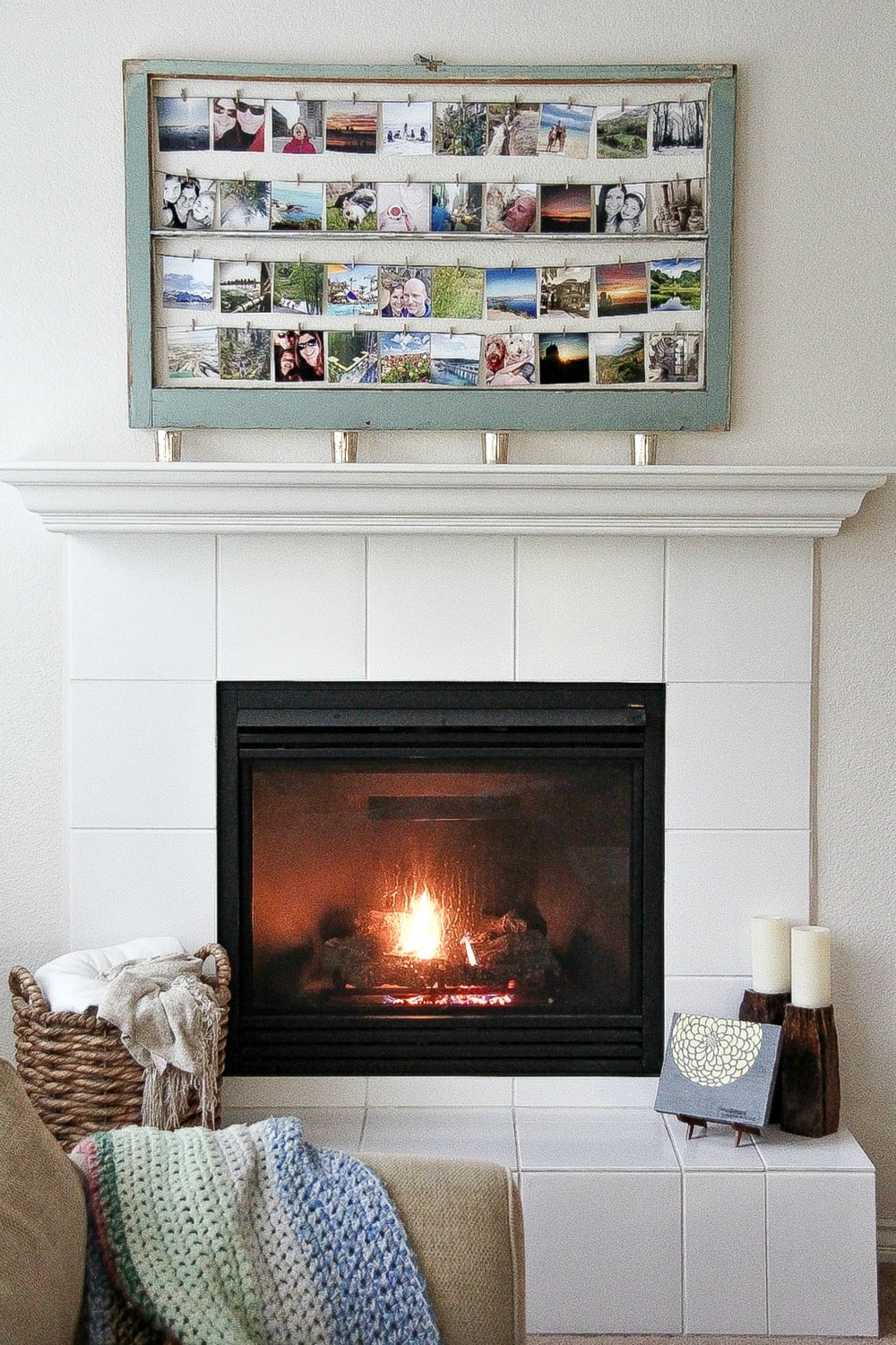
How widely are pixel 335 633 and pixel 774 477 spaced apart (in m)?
0.84

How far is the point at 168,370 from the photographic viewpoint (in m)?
2.29

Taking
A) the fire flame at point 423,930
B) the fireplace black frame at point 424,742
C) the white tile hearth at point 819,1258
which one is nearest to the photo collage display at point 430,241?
the fireplace black frame at point 424,742

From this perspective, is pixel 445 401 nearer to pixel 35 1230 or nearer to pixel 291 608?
pixel 291 608

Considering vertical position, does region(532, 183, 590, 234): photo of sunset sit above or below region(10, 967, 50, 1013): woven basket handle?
above

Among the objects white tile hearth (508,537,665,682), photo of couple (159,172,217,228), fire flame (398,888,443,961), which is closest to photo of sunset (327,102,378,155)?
photo of couple (159,172,217,228)

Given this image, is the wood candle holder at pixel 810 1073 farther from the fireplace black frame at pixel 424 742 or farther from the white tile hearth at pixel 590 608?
the white tile hearth at pixel 590 608

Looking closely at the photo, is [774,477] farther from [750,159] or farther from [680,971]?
[680,971]

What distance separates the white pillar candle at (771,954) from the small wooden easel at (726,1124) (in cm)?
25

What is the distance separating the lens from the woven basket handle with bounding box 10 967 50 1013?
2.07 m

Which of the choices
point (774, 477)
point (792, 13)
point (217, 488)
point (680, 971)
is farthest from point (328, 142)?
point (680, 971)

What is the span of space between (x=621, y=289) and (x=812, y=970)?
1294 mm

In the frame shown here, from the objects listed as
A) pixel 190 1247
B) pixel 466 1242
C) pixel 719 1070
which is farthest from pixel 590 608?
pixel 190 1247

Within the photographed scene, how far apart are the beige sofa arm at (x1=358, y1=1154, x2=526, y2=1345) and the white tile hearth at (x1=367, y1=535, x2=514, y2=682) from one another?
1129 mm

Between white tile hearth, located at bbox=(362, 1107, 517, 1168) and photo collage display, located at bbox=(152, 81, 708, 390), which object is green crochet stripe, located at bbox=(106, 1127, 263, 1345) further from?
photo collage display, located at bbox=(152, 81, 708, 390)
